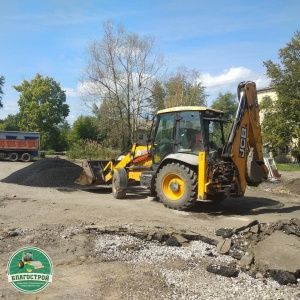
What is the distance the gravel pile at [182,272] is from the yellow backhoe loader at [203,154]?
2.89 metres

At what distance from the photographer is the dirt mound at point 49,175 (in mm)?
13164

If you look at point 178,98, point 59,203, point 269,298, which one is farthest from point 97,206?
point 178,98

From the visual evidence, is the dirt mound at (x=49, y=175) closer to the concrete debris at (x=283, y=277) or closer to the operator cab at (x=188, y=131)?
the operator cab at (x=188, y=131)

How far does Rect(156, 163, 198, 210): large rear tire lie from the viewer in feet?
29.8

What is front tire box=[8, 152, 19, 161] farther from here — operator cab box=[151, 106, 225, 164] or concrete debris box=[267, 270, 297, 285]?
concrete debris box=[267, 270, 297, 285]

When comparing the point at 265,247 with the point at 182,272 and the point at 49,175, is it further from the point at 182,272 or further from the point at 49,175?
the point at 49,175

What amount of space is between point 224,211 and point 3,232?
18.4 feet

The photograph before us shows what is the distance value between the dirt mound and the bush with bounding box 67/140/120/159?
16466 mm

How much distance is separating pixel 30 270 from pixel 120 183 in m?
7.96

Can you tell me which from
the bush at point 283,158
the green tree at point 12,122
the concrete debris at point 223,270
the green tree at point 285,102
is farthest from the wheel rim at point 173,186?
the green tree at point 12,122

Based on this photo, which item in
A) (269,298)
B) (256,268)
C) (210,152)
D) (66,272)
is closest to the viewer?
(269,298)

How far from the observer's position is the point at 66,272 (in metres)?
4.70

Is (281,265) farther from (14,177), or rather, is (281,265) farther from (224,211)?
(14,177)

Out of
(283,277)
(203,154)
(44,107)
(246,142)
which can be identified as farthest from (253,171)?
(44,107)
